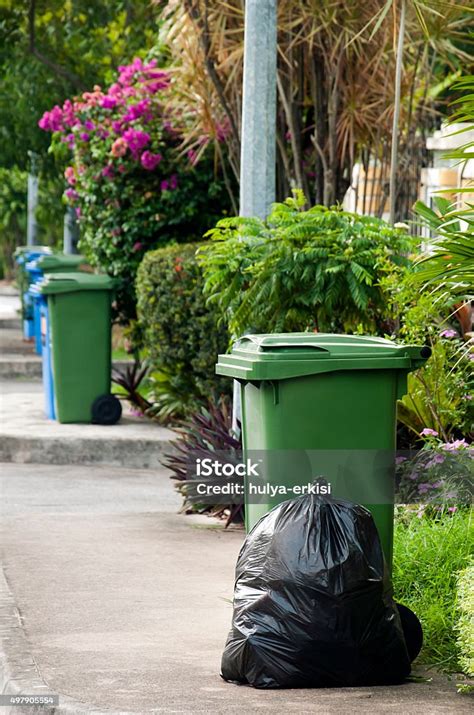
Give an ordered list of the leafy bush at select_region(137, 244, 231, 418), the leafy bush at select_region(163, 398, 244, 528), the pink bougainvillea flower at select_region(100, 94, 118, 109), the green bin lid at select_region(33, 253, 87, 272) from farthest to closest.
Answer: the green bin lid at select_region(33, 253, 87, 272) → the pink bougainvillea flower at select_region(100, 94, 118, 109) → the leafy bush at select_region(137, 244, 231, 418) → the leafy bush at select_region(163, 398, 244, 528)

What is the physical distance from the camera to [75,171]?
46.0 ft

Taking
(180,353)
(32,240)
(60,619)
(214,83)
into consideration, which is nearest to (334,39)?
(214,83)

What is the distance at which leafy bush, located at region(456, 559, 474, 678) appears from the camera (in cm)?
491

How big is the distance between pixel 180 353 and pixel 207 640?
5.56 metres

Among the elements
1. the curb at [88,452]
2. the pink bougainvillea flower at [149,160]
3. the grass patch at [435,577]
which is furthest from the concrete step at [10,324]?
the grass patch at [435,577]

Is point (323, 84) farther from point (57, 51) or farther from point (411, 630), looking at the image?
point (57, 51)

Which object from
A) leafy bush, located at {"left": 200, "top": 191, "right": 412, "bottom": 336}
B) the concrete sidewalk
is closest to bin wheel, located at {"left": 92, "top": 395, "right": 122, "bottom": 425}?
the concrete sidewalk

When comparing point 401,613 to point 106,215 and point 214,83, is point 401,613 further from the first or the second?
point 106,215

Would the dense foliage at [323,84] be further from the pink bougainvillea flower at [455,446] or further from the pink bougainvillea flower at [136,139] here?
the pink bougainvillea flower at [455,446]

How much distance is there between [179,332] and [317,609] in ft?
21.1

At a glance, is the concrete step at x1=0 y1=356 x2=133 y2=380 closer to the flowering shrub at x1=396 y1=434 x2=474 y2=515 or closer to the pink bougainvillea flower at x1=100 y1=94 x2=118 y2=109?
the pink bougainvillea flower at x1=100 y1=94 x2=118 y2=109

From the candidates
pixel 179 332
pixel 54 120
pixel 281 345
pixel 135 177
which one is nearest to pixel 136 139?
pixel 135 177

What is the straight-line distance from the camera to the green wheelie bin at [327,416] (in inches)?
223

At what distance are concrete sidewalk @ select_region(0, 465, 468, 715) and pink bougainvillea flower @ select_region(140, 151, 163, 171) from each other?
3.85 meters
